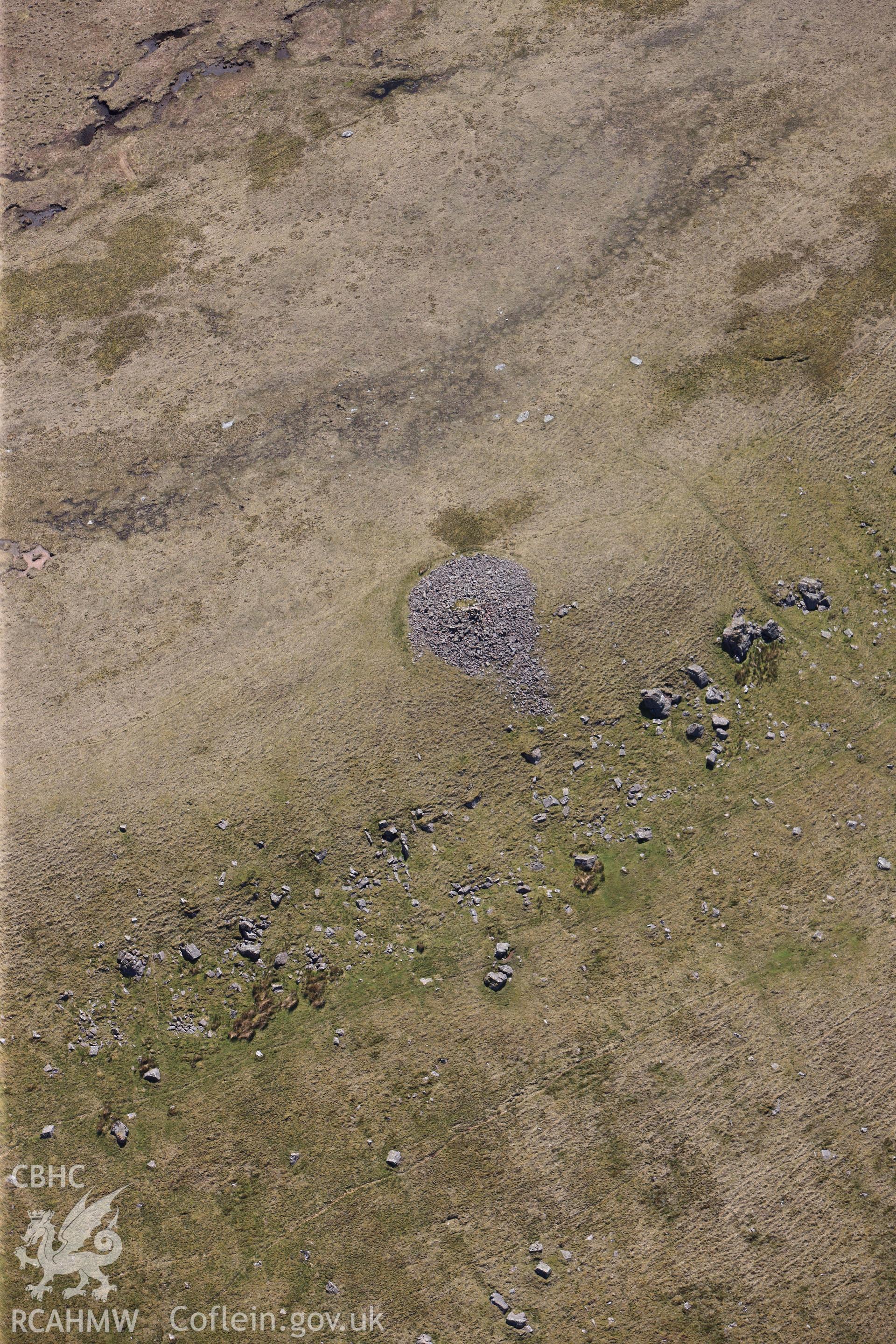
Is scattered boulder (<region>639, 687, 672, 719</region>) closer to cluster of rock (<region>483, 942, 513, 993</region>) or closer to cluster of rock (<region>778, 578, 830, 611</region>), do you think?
cluster of rock (<region>778, 578, 830, 611</region>)

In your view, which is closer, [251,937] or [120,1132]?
[120,1132]

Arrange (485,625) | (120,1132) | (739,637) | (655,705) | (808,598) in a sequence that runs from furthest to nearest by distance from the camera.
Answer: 1. (808,598)
2. (739,637)
3. (485,625)
4. (655,705)
5. (120,1132)

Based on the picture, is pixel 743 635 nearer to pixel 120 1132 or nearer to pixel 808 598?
pixel 808 598

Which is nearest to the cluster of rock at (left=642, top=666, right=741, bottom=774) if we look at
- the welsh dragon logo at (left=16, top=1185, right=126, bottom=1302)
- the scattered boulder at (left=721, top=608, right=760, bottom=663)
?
the scattered boulder at (left=721, top=608, right=760, bottom=663)

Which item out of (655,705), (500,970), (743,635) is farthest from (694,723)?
(500,970)

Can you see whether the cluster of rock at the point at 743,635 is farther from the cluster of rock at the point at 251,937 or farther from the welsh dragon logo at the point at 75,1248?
the welsh dragon logo at the point at 75,1248

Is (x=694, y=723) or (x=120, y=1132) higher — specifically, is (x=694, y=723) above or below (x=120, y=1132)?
above
